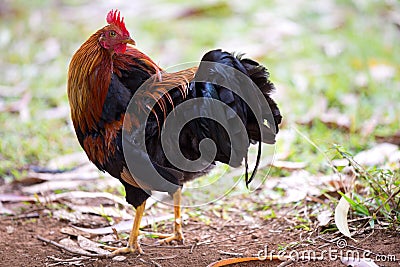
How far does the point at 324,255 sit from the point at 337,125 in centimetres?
245

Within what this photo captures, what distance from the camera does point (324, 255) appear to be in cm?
310

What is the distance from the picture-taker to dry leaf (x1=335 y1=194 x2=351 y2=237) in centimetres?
330

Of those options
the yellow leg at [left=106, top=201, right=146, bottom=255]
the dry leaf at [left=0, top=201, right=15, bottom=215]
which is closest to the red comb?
the yellow leg at [left=106, top=201, right=146, bottom=255]

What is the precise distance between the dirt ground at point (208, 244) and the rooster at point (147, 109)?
0.90 feet

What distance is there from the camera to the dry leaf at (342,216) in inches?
130

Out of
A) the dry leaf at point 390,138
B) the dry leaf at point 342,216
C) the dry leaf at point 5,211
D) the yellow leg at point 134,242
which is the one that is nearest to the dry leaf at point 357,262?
the dry leaf at point 342,216

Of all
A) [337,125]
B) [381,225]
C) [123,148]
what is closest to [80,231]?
[123,148]

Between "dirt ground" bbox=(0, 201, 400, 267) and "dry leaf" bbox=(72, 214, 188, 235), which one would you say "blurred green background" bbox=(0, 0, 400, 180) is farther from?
"dry leaf" bbox=(72, 214, 188, 235)

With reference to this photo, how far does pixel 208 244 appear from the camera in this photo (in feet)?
11.6

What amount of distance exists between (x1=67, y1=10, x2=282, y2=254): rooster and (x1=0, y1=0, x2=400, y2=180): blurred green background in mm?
1175

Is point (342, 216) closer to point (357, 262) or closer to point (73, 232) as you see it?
point (357, 262)

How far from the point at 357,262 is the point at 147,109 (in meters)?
1.49

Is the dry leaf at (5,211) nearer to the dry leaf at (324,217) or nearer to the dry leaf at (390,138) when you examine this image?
the dry leaf at (324,217)

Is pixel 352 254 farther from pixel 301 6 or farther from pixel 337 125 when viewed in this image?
pixel 301 6
